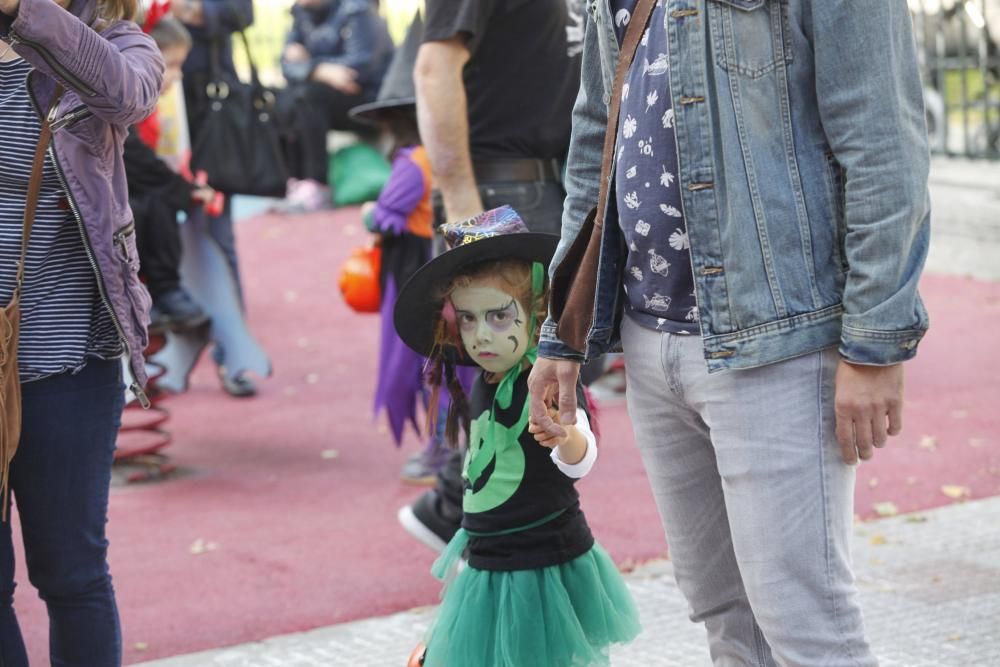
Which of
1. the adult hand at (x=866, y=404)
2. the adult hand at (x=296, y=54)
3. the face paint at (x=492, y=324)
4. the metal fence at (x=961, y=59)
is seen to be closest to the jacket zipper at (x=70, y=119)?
the face paint at (x=492, y=324)

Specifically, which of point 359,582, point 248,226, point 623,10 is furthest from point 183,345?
point 248,226

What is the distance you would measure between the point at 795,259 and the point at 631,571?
2664 mm

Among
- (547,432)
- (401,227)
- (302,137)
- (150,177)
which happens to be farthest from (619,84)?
(302,137)

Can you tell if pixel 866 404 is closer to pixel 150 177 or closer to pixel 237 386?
pixel 150 177

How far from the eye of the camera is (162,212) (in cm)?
636

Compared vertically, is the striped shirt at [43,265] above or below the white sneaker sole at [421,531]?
above

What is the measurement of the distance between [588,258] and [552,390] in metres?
0.31

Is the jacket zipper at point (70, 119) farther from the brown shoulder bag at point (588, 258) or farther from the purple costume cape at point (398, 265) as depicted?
the purple costume cape at point (398, 265)

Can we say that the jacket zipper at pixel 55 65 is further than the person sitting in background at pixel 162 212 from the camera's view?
No

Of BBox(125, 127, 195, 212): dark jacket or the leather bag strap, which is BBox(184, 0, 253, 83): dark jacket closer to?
BBox(125, 127, 195, 212): dark jacket

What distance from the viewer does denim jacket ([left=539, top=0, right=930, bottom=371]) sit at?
2.24 m

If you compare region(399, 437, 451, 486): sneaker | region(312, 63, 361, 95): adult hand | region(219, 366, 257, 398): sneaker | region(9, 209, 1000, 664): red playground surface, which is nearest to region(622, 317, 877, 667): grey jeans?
region(9, 209, 1000, 664): red playground surface

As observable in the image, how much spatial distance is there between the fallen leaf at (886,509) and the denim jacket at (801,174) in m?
3.20

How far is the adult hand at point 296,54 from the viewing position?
508 inches
